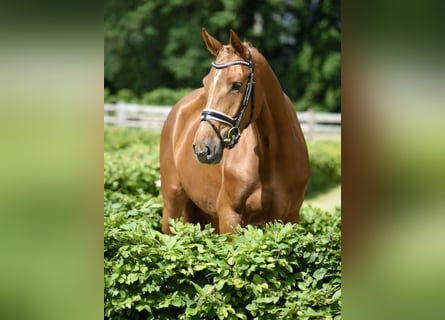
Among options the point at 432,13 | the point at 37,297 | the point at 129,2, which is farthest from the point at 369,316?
the point at 129,2

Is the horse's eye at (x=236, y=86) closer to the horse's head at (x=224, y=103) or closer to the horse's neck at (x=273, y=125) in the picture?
the horse's head at (x=224, y=103)

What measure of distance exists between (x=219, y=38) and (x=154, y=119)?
5121 mm

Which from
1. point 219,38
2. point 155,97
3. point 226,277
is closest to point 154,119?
point 155,97

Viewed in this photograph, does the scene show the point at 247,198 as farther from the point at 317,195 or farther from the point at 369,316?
the point at 317,195

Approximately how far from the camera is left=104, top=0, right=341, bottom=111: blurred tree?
18.8 meters

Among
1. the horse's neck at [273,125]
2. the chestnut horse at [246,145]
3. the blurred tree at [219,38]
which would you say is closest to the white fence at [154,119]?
the blurred tree at [219,38]

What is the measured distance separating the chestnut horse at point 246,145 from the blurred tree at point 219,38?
14.6 m

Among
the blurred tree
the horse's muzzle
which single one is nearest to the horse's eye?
the horse's muzzle

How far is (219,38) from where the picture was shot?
20.4m

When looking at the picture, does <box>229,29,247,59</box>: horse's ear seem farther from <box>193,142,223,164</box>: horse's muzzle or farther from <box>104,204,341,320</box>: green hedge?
<box>104,204,341,320</box>: green hedge

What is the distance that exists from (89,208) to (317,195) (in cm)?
A: 885

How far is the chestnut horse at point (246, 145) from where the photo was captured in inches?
129

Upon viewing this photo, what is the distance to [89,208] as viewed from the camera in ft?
6.67

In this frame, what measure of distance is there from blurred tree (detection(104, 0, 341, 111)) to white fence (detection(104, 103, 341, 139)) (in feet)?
9.30
